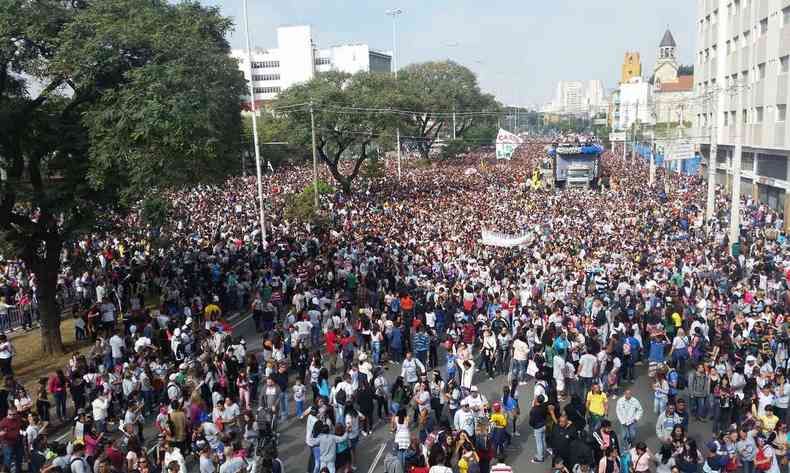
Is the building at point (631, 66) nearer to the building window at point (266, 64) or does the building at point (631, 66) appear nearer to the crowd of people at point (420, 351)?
the building window at point (266, 64)

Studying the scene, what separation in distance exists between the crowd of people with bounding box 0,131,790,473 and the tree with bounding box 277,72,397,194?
14.0 metres

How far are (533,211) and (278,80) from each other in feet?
305

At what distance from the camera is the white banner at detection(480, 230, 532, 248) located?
23344mm

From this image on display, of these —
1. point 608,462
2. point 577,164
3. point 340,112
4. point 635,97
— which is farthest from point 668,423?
point 635,97

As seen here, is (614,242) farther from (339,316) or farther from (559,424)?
(559,424)

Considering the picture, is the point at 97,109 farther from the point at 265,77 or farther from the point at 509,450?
the point at 265,77

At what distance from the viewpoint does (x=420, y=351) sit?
13906mm

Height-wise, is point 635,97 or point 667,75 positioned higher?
point 667,75

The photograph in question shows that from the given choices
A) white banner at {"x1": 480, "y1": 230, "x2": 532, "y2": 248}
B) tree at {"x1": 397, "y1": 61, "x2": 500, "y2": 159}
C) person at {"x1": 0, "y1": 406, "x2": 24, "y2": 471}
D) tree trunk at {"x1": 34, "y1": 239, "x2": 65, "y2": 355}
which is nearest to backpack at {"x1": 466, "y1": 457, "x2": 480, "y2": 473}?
person at {"x1": 0, "y1": 406, "x2": 24, "y2": 471}

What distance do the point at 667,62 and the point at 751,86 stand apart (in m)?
117

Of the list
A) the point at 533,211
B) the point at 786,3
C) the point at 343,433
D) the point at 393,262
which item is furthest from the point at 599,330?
the point at 786,3

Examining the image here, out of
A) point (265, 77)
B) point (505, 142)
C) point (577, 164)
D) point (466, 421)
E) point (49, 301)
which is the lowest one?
point (466, 421)

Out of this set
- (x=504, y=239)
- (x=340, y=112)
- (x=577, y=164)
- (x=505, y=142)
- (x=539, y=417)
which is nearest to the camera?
(x=539, y=417)

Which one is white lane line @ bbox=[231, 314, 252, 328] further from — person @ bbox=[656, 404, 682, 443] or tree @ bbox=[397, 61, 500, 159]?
tree @ bbox=[397, 61, 500, 159]
